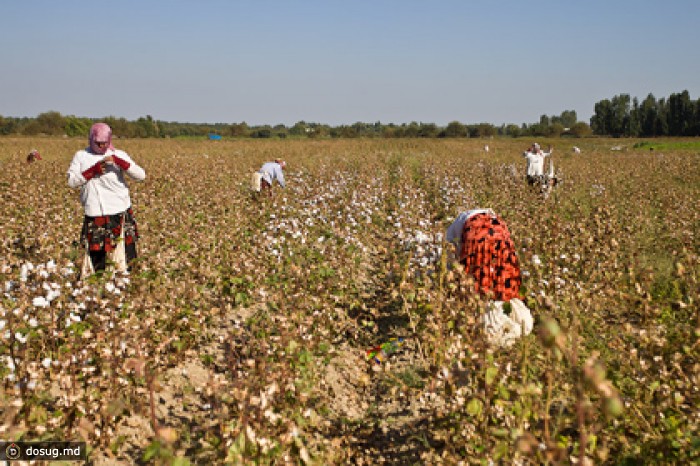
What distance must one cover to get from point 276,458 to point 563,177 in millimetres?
14623

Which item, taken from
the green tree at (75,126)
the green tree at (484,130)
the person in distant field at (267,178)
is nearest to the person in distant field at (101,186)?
the person in distant field at (267,178)

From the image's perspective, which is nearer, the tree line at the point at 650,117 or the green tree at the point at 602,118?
the tree line at the point at 650,117

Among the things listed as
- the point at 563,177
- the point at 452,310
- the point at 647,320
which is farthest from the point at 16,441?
the point at 563,177

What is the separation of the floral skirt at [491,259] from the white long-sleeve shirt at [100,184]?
3672 mm

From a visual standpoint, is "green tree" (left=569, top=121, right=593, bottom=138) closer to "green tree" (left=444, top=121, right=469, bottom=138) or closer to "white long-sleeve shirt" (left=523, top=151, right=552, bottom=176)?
"green tree" (left=444, top=121, right=469, bottom=138)

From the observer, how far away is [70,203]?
32.3 feet

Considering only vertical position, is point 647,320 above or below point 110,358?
above

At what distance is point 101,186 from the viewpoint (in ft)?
17.4

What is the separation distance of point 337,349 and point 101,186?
10.5 ft

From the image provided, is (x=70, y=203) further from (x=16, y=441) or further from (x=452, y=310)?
(x=452, y=310)

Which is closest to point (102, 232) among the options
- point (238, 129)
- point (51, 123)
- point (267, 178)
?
point (267, 178)

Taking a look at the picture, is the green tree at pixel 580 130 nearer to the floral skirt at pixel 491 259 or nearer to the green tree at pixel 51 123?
the green tree at pixel 51 123

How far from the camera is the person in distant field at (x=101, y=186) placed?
5.15m

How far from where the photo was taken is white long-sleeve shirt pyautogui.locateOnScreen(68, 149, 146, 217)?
203 inches
